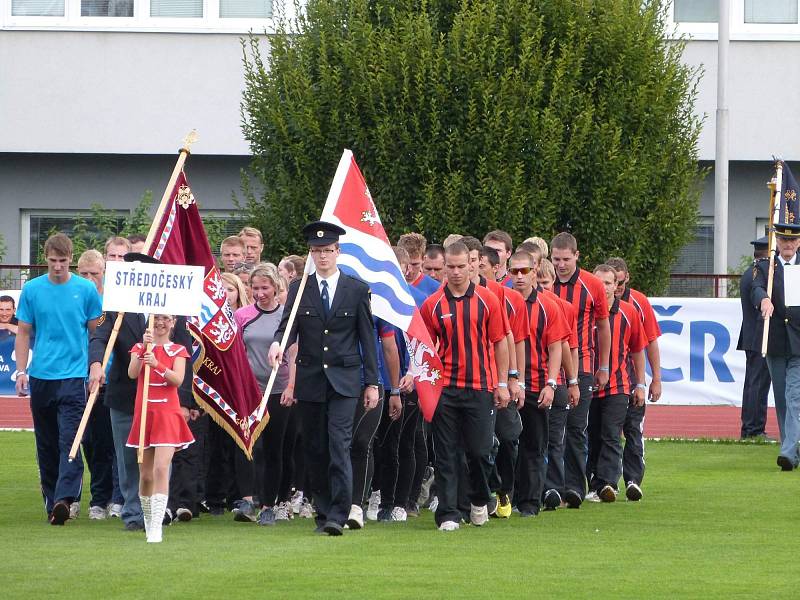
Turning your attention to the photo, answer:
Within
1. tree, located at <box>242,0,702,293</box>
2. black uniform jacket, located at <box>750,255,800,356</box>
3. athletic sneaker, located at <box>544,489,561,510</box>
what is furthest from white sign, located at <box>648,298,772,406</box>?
athletic sneaker, located at <box>544,489,561,510</box>

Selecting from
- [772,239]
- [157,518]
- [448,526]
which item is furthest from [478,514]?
[772,239]

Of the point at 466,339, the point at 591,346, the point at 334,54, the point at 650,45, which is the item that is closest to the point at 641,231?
the point at 650,45

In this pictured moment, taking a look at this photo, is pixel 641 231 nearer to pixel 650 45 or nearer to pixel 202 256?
pixel 650 45

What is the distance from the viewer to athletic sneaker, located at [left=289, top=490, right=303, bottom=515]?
13158 millimetres

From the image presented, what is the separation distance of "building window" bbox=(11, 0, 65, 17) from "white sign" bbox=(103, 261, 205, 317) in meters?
19.2

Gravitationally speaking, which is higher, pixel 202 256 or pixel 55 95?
pixel 55 95

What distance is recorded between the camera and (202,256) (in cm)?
1256

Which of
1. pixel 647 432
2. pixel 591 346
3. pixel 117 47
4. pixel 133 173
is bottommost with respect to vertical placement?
pixel 647 432

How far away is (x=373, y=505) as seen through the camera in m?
12.9

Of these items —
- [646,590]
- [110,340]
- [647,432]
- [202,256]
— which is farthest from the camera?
[647,432]

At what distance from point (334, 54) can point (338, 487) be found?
9286 mm

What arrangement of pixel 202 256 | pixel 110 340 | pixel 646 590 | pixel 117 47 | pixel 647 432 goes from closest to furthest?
pixel 646 590 < pixel 110 340 < pixel 202 256 < pixel 647 432 < pixel 117 47

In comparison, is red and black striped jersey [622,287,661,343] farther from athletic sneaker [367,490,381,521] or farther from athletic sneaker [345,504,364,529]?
athletic sneaker [345,504,364,529]

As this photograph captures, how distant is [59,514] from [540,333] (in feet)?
12.8
